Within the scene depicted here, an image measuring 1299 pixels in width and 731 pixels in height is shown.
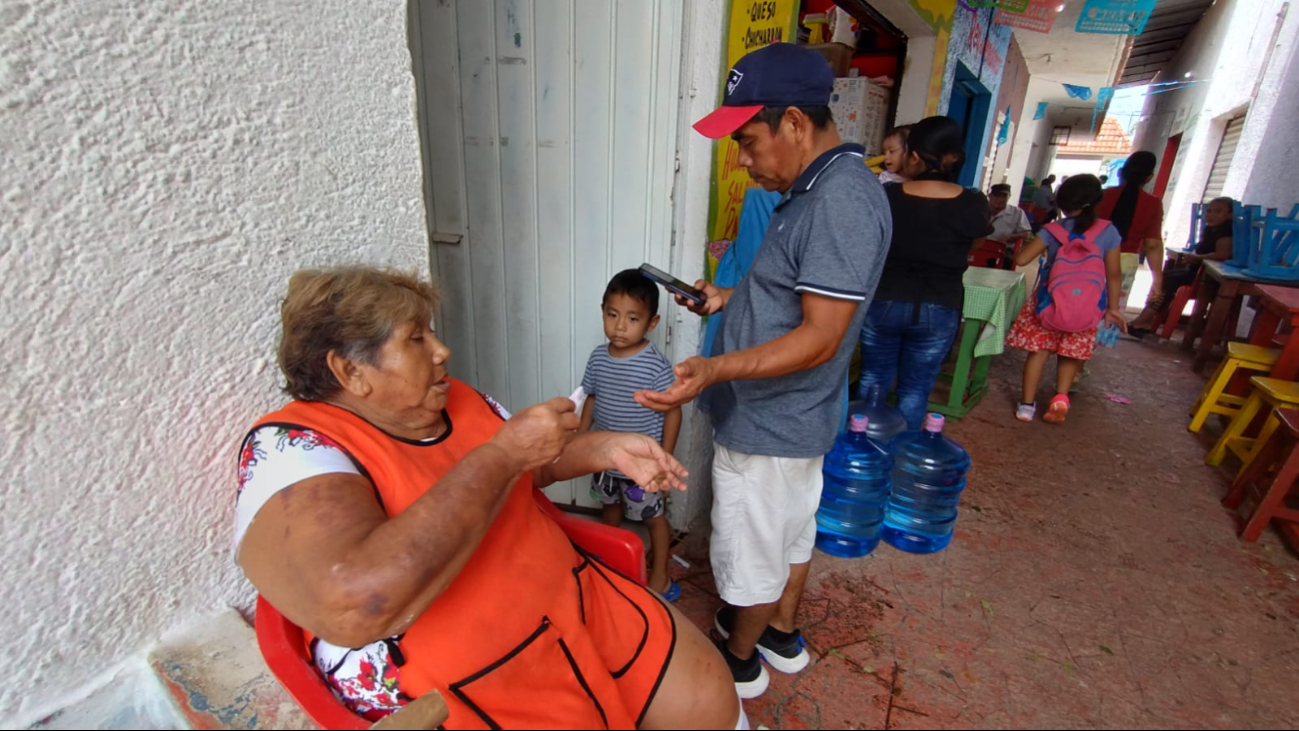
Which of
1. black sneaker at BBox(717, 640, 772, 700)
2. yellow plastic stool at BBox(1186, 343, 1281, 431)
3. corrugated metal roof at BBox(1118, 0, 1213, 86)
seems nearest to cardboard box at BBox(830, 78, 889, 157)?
yellow plastic stool at BBox(1186, 343, 1281, 431)

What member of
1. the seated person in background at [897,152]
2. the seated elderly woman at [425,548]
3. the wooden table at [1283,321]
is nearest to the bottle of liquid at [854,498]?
the seated person in background at [897,152]

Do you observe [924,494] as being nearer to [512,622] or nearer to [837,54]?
[512,622]

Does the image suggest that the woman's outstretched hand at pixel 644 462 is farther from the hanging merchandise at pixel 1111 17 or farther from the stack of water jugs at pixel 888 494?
the hanging merchandise at pixel 1111 17

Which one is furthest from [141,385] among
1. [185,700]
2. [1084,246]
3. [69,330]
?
[1084,246]

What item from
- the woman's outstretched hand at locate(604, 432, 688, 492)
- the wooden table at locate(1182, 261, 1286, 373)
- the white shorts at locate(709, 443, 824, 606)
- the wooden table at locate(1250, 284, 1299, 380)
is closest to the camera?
the woman's outstretched hand at locate(604, 432, 688, 492)

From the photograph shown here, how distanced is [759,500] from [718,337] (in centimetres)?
49

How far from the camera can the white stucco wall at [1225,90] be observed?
22.9 ft

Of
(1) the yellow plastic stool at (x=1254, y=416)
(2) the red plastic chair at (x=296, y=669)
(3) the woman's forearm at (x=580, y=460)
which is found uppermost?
(3) the woman's forearm at (x=580, y=460)

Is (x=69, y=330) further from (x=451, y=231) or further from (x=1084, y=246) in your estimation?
(x=1084, y=246)

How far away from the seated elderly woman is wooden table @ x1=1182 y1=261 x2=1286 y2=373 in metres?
6.12

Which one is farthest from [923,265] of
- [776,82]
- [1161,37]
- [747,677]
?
[1161,37]

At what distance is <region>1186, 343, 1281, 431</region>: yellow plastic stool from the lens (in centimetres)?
392

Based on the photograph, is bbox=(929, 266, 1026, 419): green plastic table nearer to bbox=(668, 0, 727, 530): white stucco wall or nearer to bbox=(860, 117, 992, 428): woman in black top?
bbox=(860, 117, 992, 428): woman in black top

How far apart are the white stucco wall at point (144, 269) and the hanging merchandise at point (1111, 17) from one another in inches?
231
